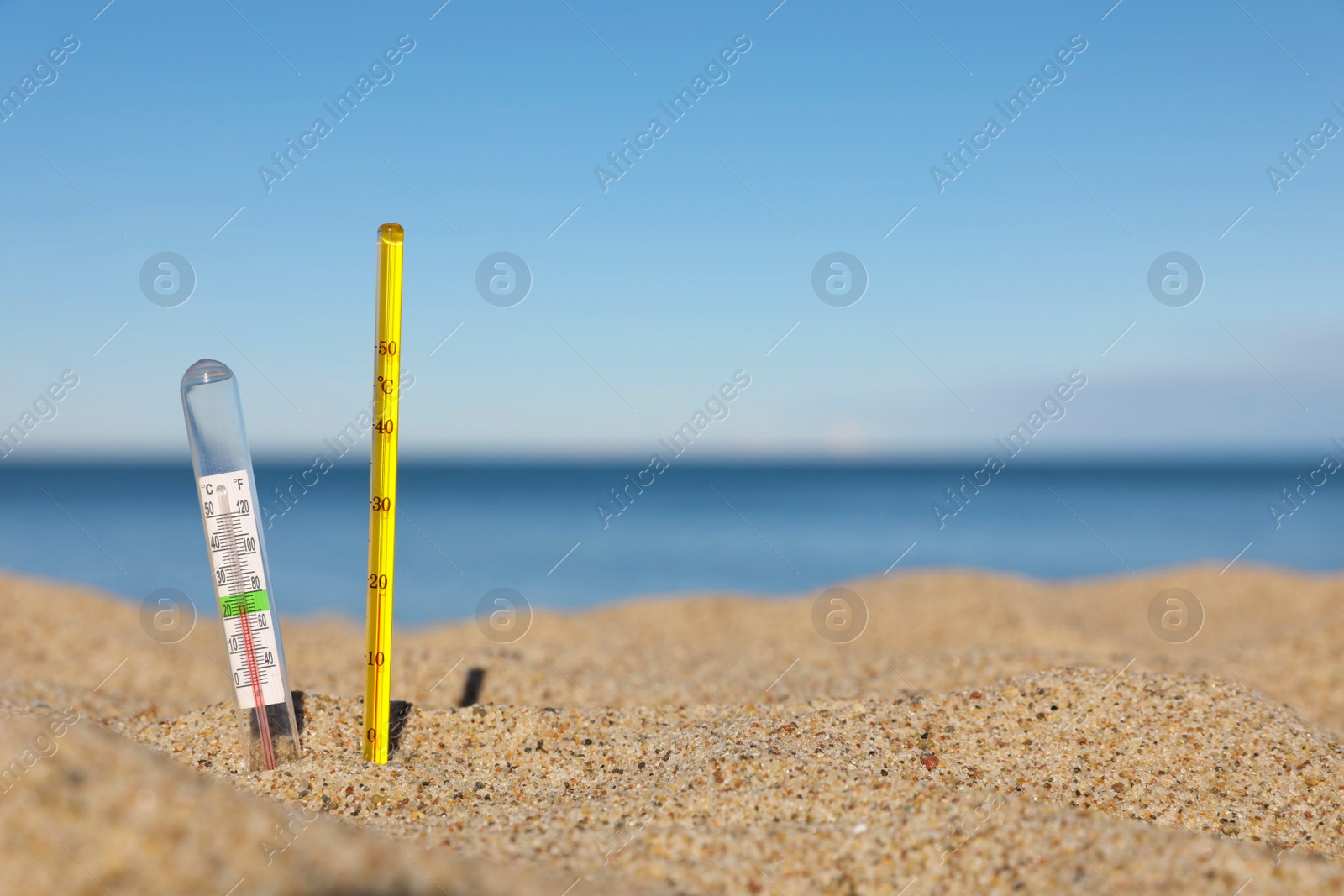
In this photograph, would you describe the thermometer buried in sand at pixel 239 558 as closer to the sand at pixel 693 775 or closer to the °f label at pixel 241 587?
the °f label at pixel 241 587

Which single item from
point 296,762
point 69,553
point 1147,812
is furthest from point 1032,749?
point 69,553

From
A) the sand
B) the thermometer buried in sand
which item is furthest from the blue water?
the thermometer buried in sand

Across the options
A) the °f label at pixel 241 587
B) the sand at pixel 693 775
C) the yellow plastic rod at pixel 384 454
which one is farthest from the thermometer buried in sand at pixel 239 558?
the yellow plastic rod at pixel 384 454

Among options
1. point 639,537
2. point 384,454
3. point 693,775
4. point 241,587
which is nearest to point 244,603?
point 241,587

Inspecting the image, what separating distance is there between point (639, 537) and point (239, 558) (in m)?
29.7

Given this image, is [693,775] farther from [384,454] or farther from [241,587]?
[241,587]

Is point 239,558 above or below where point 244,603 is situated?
above

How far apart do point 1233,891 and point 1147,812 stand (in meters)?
1.31

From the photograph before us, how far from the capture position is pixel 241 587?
139 inches

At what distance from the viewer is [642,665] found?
23.2ft

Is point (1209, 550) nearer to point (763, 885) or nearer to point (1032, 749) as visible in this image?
point (1032, 749)

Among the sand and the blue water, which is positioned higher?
the blue water

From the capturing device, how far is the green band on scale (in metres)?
3.52

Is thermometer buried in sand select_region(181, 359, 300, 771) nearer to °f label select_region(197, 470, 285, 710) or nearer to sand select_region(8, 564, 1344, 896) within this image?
°f label select_region(197, 470, 285, 710)
